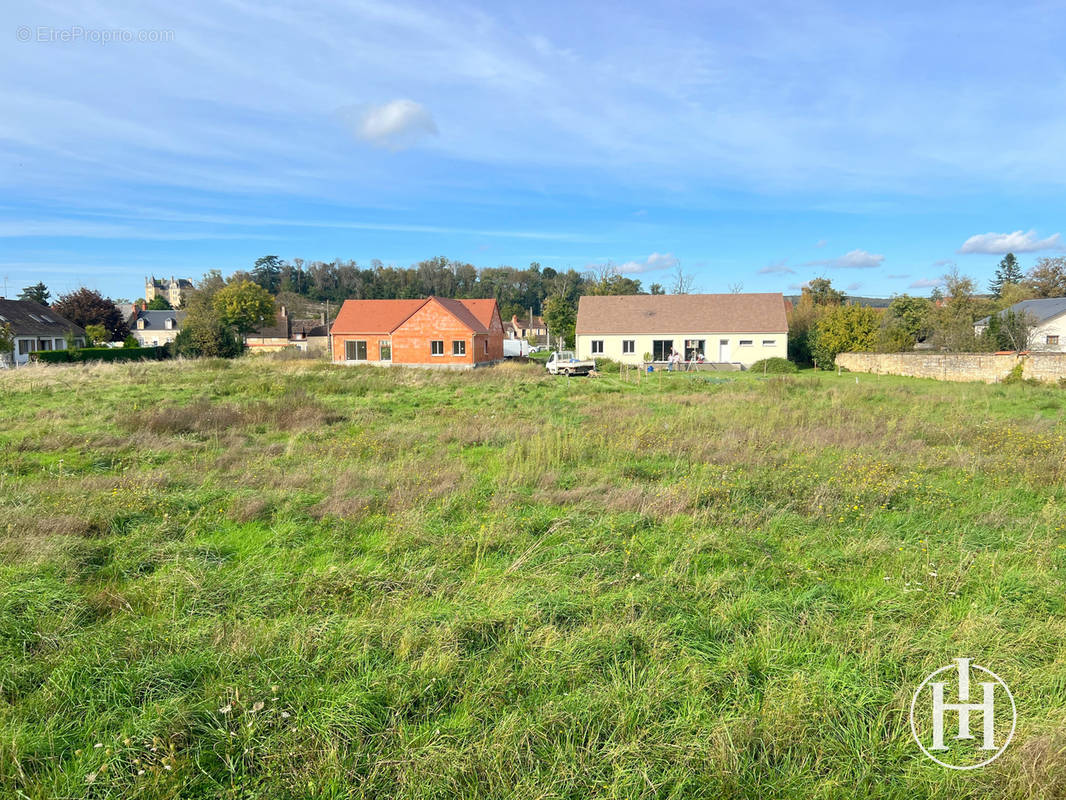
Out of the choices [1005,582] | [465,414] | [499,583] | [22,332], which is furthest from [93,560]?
[22,332]

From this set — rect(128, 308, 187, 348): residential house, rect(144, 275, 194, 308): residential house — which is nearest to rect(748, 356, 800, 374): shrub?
rect(128, 308, 187, 348): residential house

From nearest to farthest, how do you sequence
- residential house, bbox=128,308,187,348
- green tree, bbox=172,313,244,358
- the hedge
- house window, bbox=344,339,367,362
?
the hedge < house window, bbox=344,339,367,362 < green tree, bbox=172,313,244,358 < residential house, bbox=128,308,187,348

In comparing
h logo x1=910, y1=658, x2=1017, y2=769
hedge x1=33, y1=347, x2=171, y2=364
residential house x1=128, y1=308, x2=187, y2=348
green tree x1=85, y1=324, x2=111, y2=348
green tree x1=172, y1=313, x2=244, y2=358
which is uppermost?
residential house x1=128, y1=308, x2=187, y2=348

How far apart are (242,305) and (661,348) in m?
41.5

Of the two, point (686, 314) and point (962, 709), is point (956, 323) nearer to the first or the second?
point (686, 314)

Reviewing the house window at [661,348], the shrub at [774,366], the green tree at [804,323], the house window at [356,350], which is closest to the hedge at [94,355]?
the house window at [356,350]

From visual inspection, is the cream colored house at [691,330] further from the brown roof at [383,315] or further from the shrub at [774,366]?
the brown roof at [383,315]

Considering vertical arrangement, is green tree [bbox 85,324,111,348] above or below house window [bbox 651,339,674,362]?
above

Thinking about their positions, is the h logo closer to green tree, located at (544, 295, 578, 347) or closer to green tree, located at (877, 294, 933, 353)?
green tree, located at (877, 294, 933, 353)

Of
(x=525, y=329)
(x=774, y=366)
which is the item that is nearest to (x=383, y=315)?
(x=774, y=366)

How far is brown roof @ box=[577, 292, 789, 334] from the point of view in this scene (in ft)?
144

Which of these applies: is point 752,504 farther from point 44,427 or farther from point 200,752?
point 44,427

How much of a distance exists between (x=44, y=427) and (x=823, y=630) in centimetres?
1548

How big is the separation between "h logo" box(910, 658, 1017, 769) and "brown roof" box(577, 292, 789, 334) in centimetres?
4136
